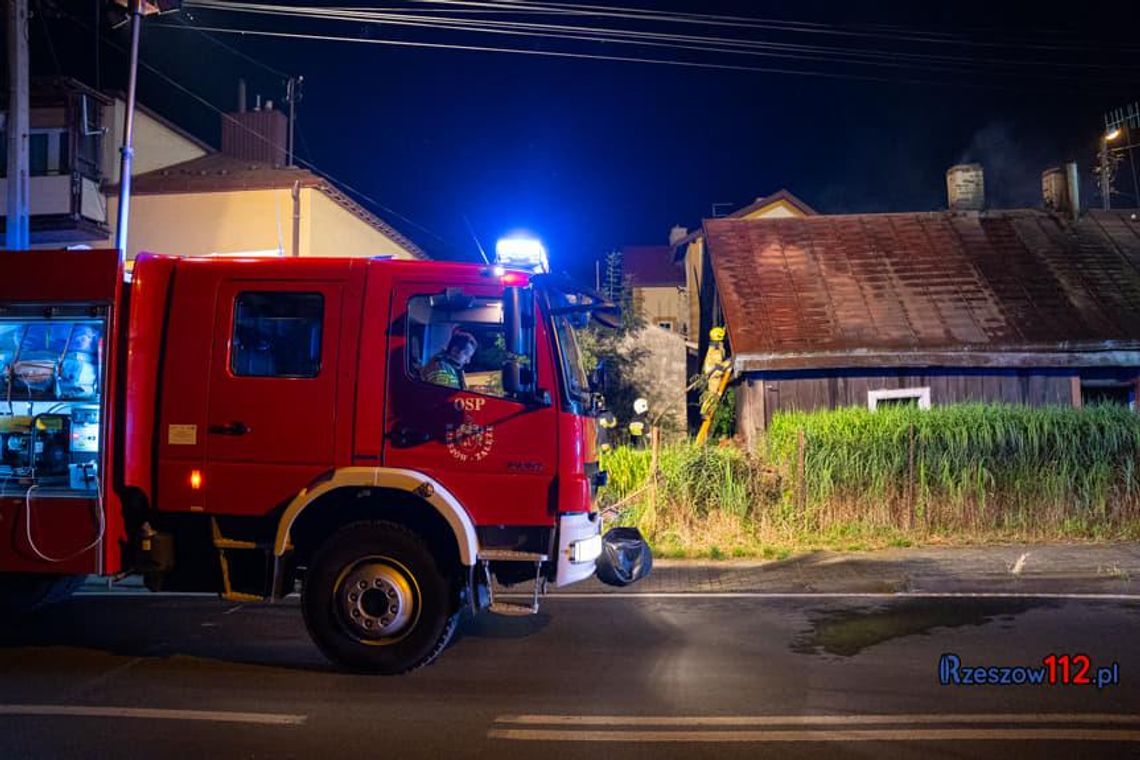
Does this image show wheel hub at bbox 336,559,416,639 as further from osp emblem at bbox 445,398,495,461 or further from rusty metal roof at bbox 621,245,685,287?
rusty metal roof at bbox 621,245,685,287

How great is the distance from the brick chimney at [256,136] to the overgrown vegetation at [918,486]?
47.3 ft

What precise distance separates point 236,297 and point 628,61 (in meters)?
11.2

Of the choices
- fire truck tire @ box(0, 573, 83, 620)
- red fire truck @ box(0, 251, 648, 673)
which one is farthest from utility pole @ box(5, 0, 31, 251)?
red fire truck @ box(0, 251, 648, 673)

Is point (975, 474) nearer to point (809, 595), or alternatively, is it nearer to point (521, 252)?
point (809, 595)

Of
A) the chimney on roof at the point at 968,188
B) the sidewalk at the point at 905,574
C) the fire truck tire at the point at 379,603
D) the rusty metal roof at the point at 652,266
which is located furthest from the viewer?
the rusty metal roof at the point at 652,266

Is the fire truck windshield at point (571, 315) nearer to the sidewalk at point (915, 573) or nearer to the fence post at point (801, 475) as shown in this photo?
the sidewalk at point (915, 573)

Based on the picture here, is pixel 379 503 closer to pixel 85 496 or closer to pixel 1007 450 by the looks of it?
pixel 85 496

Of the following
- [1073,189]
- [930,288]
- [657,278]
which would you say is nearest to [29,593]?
[930,288]

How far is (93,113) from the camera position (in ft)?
65.6

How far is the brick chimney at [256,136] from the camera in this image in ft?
71.8

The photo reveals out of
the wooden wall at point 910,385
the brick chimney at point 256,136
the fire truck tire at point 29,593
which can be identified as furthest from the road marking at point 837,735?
the brick chimney at point 256,136

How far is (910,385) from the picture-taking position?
16.3 m

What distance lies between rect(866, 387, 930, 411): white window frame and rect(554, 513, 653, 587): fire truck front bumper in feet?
33.3

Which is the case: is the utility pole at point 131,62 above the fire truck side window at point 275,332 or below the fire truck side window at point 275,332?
above
